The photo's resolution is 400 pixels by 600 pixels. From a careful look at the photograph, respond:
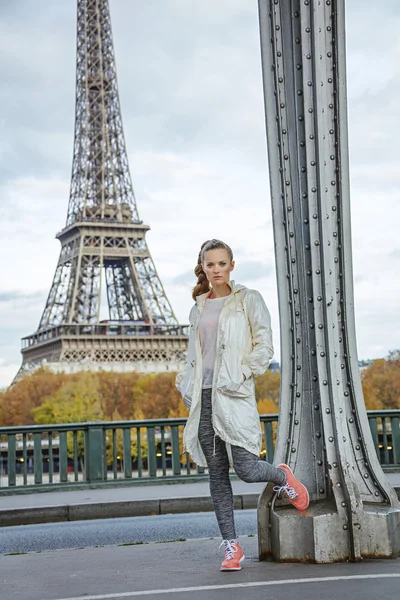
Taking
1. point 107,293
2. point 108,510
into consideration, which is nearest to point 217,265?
point 108,510

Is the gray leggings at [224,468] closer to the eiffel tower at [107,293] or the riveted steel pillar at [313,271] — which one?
the riveted steel pillar at [313,271]

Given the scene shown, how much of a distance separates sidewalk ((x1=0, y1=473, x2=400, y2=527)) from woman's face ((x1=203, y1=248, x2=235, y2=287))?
16.0 ft

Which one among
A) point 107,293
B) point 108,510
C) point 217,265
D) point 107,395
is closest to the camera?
point 217,265

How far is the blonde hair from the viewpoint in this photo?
487 centimetres

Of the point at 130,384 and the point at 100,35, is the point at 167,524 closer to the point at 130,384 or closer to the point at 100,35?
→ the point at 130,384

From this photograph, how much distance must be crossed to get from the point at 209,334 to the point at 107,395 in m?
48.9

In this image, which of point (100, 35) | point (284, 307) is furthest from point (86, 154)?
point (284, 307)

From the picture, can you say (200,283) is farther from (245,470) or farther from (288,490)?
(288,490)

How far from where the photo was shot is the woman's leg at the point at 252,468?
4605mm

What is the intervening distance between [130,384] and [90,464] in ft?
142

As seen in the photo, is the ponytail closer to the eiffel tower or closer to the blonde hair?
the blonde hair

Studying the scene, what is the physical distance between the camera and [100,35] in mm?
66688

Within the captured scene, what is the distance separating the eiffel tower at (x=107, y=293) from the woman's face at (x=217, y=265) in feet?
177

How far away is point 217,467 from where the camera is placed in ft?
15.6
